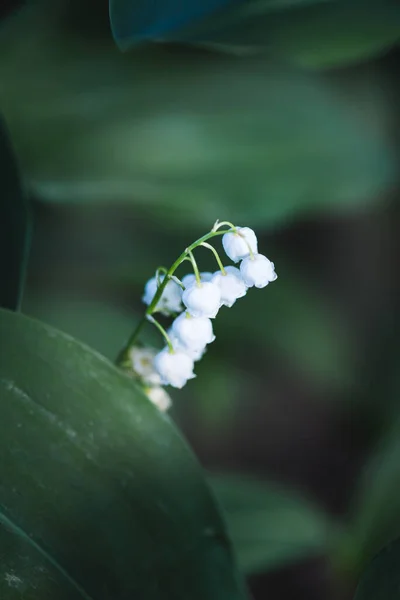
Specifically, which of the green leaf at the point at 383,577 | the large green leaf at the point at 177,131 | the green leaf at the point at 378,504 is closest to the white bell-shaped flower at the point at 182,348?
the green leaf at the point at 383,577

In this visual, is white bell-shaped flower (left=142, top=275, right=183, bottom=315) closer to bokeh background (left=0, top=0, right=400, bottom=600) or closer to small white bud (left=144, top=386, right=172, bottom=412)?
small white bud (left=144, top=386, right=172, bottom=412)

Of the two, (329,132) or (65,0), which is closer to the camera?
(65,0)

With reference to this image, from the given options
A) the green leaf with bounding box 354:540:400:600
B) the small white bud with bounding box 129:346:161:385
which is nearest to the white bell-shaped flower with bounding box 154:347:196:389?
the small white bud with bounding box 129:346:161:385

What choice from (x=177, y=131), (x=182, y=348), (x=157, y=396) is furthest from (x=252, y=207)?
(x=182, y=348)

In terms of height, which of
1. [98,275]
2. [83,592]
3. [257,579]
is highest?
[98,275]

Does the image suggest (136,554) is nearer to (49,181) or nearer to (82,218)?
(49,181)

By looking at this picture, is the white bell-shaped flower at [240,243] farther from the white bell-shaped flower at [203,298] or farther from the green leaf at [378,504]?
the green leaf at [378,504]

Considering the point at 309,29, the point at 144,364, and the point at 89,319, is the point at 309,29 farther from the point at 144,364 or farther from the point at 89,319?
the point at 89,319

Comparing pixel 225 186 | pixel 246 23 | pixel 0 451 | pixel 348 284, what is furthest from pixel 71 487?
pixel 348 284
